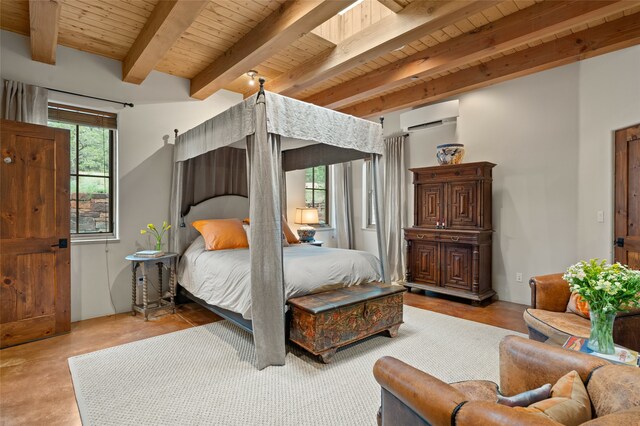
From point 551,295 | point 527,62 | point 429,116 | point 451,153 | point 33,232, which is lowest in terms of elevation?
point 551,295

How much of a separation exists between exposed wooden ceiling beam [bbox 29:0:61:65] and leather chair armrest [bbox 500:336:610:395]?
379 centimetres

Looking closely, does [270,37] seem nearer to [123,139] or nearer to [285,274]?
[285,274]

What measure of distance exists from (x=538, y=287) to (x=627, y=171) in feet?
5.65

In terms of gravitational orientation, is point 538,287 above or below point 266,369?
above

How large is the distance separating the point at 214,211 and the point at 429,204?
313 centimetres

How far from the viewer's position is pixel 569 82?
3893 millimetres

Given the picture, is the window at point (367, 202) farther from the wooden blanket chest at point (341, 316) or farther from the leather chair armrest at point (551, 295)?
the leather chair armrest at point (551, 295)

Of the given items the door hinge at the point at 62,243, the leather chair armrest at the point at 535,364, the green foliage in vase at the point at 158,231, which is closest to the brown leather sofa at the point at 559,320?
the leather chair armrest at the point at 535,364

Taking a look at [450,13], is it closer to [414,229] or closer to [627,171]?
[627,171]

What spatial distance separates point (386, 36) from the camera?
2.96 meters

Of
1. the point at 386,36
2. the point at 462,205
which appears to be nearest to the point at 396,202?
the point at 462,205

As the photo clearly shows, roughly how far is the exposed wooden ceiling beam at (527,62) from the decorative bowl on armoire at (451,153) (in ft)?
2.34

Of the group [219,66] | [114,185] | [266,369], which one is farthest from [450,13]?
[114,185]

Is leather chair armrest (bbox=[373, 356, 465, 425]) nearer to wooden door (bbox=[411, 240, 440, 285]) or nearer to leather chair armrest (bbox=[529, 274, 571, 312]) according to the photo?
leather chair armrest (bbox=[529, 274, 571, 312])
